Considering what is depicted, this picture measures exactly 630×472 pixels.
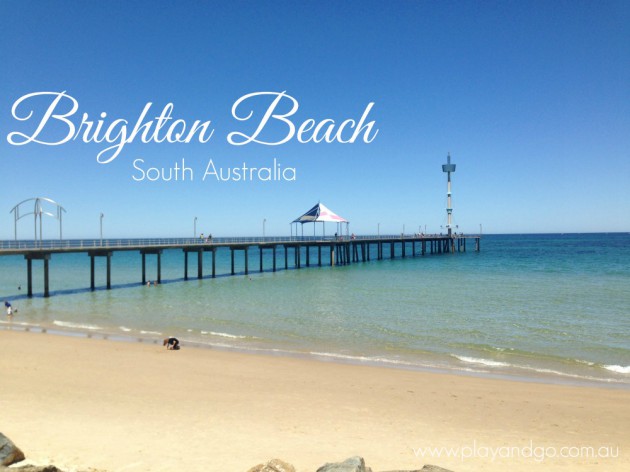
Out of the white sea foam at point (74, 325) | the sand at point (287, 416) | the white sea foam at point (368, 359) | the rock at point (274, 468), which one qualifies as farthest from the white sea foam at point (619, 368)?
the white sea foam at point (74, 325)

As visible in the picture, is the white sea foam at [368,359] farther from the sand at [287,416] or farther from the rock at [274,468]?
the rock at [274,468]

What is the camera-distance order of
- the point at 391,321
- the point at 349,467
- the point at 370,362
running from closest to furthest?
1. the point at 349,467
2. the point at 370,362
3. the point at 391,321

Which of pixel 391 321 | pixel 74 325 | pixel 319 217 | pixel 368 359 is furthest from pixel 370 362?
pixel 319 217

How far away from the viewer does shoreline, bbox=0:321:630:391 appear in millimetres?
11039

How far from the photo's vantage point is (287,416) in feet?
26.6

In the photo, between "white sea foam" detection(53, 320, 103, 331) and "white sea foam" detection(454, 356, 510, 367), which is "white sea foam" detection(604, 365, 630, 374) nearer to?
"white sea foam" detection(454, 356, 510, 367)

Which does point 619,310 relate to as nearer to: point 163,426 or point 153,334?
point 153,334

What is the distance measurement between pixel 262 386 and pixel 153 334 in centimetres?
801

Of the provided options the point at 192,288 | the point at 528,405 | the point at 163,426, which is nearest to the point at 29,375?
the point at 163,426

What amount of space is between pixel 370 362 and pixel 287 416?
16.4 feet

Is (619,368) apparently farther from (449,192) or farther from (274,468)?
(449,192)

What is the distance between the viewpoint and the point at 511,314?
66.4ft

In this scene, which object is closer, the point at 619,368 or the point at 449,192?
the point at 619,368

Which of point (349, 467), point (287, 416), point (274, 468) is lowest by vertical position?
point (287, 416)
